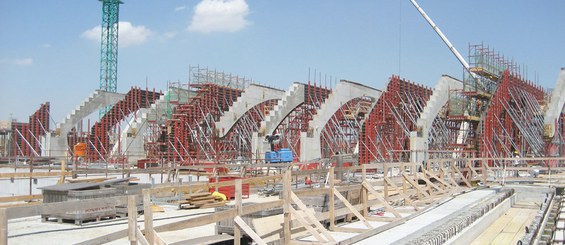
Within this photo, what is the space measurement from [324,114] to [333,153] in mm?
7150

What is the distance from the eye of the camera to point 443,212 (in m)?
14.3

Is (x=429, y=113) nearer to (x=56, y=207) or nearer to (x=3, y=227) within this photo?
(x=56, y=207)

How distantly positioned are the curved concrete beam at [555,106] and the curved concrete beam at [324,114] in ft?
40.4

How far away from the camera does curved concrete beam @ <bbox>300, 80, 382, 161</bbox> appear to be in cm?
3406

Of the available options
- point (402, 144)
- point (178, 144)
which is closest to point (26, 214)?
point (178, 144)

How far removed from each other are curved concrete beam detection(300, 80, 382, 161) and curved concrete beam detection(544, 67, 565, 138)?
485 inches

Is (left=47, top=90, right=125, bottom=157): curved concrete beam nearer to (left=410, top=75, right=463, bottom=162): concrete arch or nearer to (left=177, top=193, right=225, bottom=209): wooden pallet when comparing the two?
(left=410, top=75, right=463, bottom=162): concrete arch

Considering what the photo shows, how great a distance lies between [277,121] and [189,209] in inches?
845

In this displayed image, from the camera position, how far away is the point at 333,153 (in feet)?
138

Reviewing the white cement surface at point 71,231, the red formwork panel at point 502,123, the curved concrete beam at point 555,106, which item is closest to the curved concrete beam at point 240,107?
the red formwork panel at point 502,123

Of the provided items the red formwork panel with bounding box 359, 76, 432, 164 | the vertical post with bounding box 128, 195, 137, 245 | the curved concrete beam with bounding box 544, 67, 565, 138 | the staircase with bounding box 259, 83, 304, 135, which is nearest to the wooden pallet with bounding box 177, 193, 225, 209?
the vertical post with bounding box 128, 195, 137, 245

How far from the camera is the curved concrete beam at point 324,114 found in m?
34.1

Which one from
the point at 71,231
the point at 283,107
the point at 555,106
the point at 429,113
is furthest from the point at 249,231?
the point at 555,106

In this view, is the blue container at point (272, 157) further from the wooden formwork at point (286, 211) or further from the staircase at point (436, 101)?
the staircase at point (436, 101)
